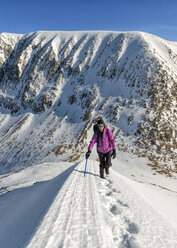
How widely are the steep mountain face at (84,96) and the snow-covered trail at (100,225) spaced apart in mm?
19001

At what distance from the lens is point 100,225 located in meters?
2.94

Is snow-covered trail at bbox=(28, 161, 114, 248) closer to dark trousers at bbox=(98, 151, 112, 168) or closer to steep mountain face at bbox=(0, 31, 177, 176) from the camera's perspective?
dark trousers at bbox=(98, 151, 112, 168)

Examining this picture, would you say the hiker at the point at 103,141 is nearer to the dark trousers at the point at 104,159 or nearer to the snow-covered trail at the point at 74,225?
the dark trousers at the point at 104,159

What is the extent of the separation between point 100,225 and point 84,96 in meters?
42.7

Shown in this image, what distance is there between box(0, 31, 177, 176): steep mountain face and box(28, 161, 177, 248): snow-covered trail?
19.0m

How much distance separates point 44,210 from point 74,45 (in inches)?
2649

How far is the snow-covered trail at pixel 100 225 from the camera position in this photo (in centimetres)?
244

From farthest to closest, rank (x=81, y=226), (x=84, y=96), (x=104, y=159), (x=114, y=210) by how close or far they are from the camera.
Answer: (x=84, y=96), (x=104, y=159), (x=114, y=210), (x=81, y=226)

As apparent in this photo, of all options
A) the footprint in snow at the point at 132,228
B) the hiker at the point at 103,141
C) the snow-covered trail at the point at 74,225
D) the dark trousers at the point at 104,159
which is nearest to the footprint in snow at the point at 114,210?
the snow-covered trail at the point at 74,225

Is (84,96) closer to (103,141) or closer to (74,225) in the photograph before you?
(103,141)

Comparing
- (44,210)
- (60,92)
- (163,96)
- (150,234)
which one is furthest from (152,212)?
(60,92)

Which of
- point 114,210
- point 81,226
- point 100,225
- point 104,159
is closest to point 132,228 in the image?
point 100,225

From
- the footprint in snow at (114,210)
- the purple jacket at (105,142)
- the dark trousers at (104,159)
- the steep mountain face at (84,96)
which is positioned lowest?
the footprint in snow at (114,210)

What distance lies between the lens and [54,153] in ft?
102
